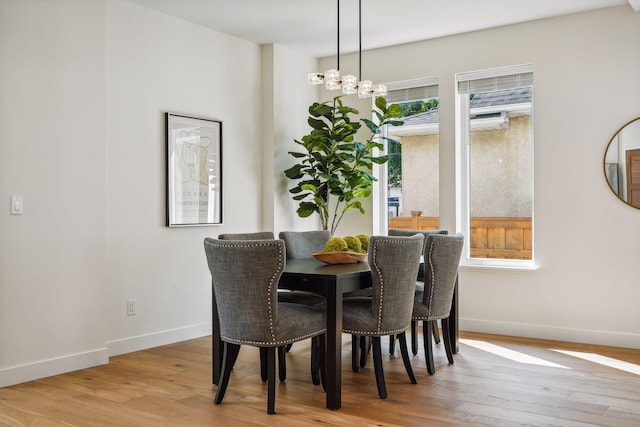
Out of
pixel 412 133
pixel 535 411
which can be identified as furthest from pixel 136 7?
pixel 535 411

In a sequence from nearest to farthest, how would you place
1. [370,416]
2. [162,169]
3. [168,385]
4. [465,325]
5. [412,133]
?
[370,416] < [168,385] < [162,169] < [465,325] < [412,133]

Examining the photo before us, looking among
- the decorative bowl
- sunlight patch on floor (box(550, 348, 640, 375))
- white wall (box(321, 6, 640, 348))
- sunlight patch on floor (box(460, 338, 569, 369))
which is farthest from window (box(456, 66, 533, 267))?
the decorative bowl

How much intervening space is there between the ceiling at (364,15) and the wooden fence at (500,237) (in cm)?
169

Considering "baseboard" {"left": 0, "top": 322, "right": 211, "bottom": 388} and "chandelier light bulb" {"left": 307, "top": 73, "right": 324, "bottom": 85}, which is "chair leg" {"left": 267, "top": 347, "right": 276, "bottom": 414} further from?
"chandelier light bulb" {"left": 307, "top": 73, "right": 324, "bottom": 85}

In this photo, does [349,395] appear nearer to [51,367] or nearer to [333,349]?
[333,349]

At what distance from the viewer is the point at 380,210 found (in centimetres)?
602

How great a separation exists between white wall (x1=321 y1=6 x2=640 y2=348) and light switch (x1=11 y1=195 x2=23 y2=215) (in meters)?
3.60

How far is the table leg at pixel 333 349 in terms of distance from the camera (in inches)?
125

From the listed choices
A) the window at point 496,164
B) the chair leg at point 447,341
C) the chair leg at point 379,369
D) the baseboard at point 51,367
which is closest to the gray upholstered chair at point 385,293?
the chair leg at point 379,369

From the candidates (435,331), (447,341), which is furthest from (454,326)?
(447,341)

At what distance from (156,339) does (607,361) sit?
3.31m

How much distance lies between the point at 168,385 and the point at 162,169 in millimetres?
1812

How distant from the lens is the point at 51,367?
386 cm

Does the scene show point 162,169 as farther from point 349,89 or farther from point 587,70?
point 587,70
